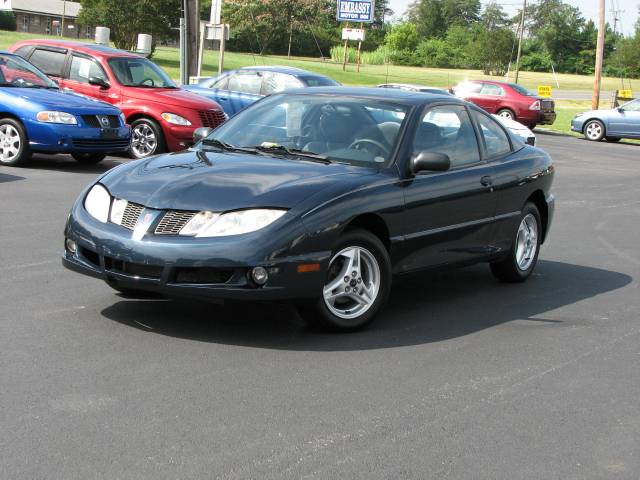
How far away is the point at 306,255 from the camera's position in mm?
6223

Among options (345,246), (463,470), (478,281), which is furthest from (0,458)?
(478,281)

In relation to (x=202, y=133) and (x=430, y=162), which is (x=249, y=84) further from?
(x=430, y=162)

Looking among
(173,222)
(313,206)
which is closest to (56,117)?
(173,222)

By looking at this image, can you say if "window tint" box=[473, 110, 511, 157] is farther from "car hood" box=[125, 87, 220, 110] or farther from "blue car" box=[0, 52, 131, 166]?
"car hood" box=[125, 87, 220, 110]

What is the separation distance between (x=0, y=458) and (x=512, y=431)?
2269 mm

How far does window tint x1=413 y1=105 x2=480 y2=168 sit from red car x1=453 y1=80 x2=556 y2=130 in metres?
27.0

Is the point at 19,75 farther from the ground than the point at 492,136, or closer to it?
farther from the ground

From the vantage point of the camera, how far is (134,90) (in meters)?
17.3

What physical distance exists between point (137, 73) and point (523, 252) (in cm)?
1062

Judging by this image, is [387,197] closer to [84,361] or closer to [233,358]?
[233,358]

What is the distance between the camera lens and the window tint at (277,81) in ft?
69.7

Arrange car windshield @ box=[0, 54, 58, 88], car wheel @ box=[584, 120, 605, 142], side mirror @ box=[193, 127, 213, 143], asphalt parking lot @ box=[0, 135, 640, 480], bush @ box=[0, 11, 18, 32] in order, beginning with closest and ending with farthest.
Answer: asphalt parking lot @ box=[0, 135, 640, 480]
side mirror @ box=[193, 127, 213, 143]
car windshield @ box=[0, 54, 58, 88]
car wheel @ box=[584, 120, 605, 142]
bush @ box=[0, 11, 18, 32]

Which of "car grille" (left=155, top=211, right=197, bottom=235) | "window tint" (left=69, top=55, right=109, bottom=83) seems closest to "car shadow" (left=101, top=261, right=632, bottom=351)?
"car grille" (left=155, top=211, right=197, bottom=235)

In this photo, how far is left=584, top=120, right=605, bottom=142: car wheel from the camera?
33844 millimetres
